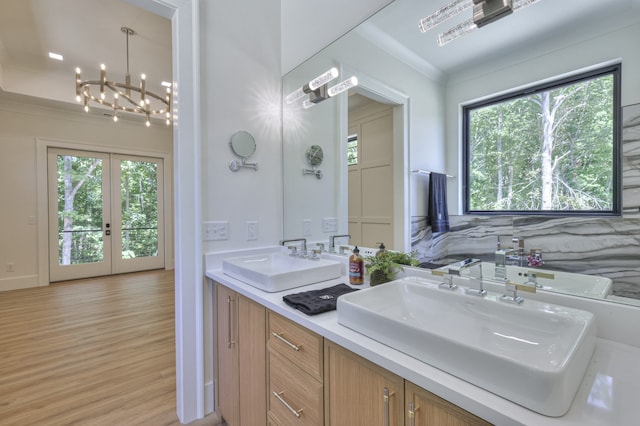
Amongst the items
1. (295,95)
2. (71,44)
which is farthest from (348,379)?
(71,44)

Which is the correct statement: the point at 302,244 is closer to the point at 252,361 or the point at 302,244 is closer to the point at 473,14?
the point at 252,361

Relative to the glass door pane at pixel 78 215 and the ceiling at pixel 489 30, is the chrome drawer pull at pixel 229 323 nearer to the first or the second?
the ceiling at pixel 489 30

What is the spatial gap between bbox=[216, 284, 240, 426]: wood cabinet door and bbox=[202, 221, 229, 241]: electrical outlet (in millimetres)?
301

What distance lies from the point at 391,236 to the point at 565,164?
799mm

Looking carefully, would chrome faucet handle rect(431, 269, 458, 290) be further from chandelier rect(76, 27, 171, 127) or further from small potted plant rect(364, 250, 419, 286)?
chandelier rect(76, 27, 171, 127)

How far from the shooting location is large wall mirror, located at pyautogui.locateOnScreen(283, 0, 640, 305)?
0.93m

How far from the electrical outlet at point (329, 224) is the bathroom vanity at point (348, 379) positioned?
0.45 meters

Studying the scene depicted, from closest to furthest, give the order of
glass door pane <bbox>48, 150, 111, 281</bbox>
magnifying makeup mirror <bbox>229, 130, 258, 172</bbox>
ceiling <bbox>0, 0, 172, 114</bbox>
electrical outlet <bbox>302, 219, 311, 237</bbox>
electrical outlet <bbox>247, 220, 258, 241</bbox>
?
magnifying makeup mirror <bbox>229, 130, 258, 172</bbox>, electrical outlet <bbox>247, 220, 258, 241</bbox>, electrical outlet <bbox>302, 219, 311, 237</bbox>, ceiling <bbox>0, 0, 172, 114</bbox>, glass door pane <bbox>48, 150, 111, 281</bbox>

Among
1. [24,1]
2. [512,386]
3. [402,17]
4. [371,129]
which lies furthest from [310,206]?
[24,1]

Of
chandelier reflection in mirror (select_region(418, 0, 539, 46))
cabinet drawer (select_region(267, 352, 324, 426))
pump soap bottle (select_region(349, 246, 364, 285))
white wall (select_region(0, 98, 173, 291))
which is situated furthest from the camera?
white wall (select_region(0, 98, 173, 291))

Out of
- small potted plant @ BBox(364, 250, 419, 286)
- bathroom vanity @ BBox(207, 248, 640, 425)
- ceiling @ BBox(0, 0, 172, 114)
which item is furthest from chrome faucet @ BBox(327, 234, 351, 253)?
ceiling @ BBox(0, 0, 172, 114)

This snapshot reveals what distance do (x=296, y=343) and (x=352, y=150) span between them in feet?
3.93

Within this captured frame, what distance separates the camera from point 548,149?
110cm

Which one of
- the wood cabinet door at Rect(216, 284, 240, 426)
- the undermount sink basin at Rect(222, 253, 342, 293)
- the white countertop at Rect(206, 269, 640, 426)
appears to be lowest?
the wood cabinet door at Rect(216, 284, 240, 426)
